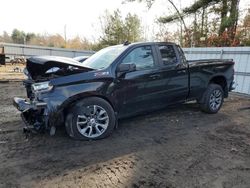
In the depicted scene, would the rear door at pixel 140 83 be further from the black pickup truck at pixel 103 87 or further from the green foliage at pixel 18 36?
the green foliage at pixel 18 36

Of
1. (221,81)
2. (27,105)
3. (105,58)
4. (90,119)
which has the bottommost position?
(90,119)

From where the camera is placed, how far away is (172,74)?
6.01 metres

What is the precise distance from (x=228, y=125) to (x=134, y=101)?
2214 mm

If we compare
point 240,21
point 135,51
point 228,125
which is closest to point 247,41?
point 240,21

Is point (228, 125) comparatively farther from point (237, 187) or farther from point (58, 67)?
point (58, 67)

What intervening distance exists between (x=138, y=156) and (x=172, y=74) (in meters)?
2.36

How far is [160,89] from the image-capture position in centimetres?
584

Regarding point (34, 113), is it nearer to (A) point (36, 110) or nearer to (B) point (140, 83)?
(A) point (36, 110)

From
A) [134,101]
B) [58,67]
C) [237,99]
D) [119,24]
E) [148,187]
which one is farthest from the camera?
[119,24]

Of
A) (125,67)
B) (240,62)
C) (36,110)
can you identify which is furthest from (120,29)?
(36,110)

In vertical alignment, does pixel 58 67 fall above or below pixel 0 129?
above

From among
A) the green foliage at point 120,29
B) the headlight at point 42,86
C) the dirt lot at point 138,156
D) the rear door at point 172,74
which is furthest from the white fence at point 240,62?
the green foliage at point 120,29

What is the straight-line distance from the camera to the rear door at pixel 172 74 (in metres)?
5.91

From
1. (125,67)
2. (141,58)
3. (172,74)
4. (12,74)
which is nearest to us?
(125,67)
